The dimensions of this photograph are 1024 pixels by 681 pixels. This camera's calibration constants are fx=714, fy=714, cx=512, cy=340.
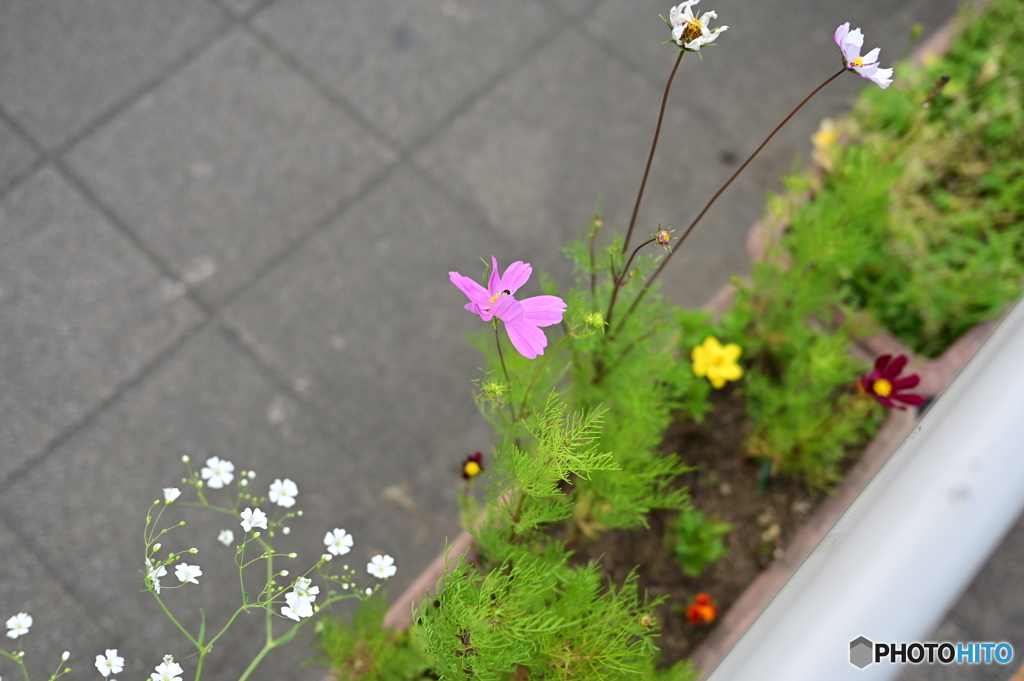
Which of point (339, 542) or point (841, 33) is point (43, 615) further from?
point (841, 33)

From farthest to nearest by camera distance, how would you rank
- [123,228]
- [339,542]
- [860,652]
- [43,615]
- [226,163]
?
[226,163], [123,228], [43,615], [339,542], [860,652]

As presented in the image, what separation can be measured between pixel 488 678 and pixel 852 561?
600mm

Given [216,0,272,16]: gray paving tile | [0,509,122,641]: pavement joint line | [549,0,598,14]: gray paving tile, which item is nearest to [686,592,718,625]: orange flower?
[0,509,122,641]: pavement joint line

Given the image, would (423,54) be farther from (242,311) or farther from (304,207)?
(242,311)

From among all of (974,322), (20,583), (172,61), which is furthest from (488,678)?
(172,61)

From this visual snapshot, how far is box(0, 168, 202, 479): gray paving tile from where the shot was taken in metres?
2.23

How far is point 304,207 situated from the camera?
100 inches

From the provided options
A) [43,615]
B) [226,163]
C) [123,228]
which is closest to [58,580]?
[43,615]

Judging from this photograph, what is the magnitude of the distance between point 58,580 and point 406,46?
2.20m

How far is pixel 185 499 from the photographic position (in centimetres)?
204

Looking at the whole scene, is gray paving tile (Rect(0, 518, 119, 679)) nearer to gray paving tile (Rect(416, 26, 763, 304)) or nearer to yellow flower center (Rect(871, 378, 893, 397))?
gray paving tile (Rect(416, 26, 763, 304))

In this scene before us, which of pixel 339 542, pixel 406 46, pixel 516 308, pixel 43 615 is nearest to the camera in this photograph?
pixel 516 308

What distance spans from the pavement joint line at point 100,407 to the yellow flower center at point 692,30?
6.20ft

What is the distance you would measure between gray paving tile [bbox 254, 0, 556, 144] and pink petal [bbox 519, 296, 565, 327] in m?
1.92
